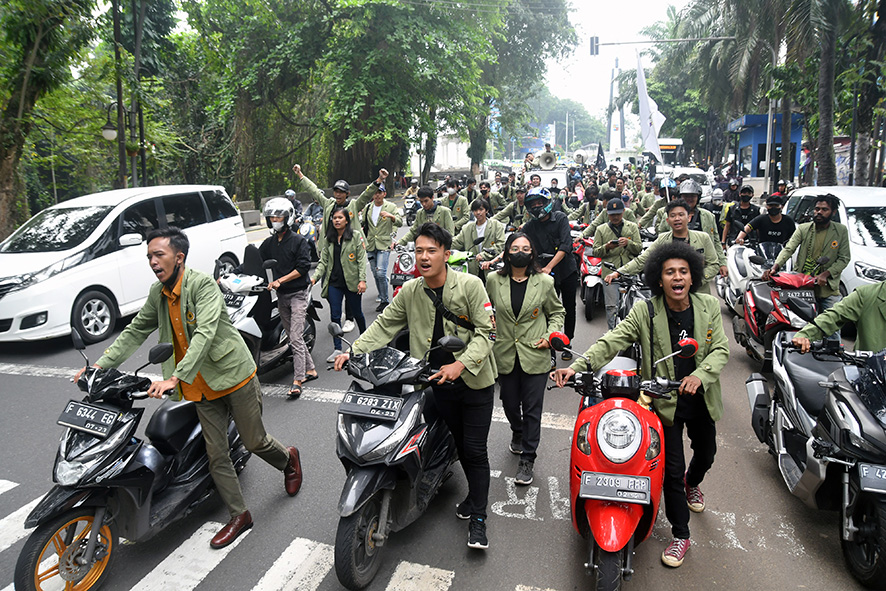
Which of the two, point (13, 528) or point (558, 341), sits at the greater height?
point (558, 341)

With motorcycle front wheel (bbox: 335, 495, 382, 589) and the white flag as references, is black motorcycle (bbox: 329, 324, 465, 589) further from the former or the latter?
the white flag

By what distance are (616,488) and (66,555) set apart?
2.75 m

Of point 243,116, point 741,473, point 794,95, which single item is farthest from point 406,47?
point 741,473

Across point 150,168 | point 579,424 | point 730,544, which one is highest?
point 150,168

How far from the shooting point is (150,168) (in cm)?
2081

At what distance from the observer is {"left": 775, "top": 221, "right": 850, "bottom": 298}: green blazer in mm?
6422

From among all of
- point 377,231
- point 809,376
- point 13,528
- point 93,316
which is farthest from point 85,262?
point 809,376

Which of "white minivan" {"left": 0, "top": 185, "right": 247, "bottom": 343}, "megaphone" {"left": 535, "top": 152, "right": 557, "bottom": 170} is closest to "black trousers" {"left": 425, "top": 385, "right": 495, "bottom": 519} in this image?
"white minivan" {"left": 0, "top": 185, "right": 247, "bottom": 343}

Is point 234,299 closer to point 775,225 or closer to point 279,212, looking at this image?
point 279,212

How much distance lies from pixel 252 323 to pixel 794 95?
16702 mm

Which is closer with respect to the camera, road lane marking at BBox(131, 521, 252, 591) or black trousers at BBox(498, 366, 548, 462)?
road lane marking at BBox(131, 521, 252, 591)

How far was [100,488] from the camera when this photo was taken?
3273 millimetres

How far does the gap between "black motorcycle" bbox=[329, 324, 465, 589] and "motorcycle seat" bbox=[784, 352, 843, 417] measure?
2.38 meters

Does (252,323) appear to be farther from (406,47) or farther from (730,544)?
(406,47)
